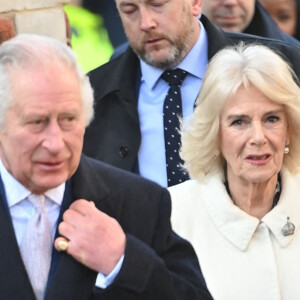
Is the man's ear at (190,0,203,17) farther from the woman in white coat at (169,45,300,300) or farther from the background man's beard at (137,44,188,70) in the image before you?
the woman in white coat at (169,45,300,300)

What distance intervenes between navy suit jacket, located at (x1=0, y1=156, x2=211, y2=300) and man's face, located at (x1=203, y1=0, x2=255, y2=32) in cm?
259

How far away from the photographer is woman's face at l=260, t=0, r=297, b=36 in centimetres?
660

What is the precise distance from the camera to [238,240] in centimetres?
455

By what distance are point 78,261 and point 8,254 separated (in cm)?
20

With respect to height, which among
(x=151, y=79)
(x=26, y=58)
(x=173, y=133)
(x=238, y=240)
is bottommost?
(x=238, y=240)

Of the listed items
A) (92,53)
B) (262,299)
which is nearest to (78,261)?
(262,299)

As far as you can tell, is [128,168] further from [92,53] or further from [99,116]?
[92,53]

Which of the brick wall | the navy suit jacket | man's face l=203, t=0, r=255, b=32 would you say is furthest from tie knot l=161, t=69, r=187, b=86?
the navy suit jacket

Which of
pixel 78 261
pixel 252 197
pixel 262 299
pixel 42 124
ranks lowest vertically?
pixel 262 299

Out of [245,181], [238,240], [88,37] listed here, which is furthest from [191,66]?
[88,37]

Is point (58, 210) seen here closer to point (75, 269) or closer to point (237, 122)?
point (75, 269)

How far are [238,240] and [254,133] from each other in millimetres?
412

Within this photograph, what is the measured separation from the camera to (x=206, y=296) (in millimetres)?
3531

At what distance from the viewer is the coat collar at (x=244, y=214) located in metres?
4.55
